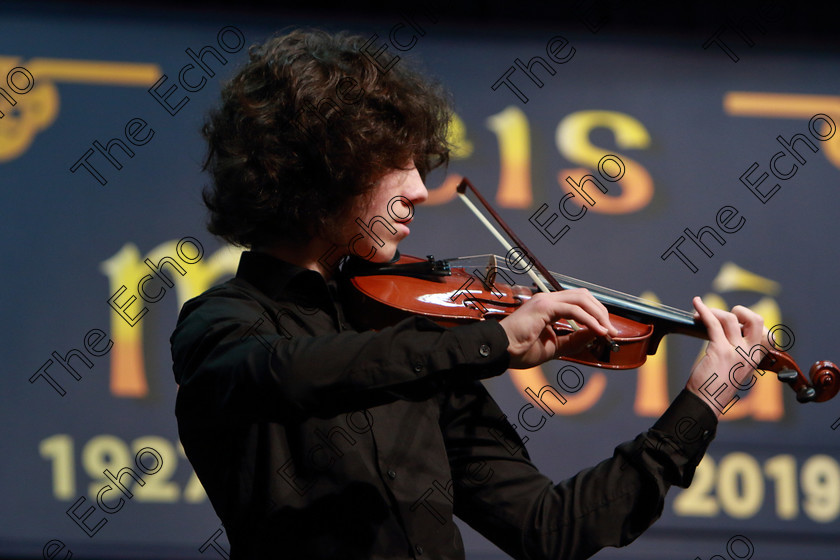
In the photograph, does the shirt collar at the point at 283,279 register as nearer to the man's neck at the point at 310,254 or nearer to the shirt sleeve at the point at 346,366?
the man's neck at the point at 310,254

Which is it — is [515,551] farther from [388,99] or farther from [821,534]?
[821,534]

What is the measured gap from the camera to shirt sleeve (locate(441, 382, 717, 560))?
1059 millimetres

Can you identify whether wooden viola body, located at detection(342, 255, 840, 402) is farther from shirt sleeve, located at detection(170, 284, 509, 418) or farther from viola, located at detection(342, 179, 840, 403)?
shirt sleeve, located at detection(170, 284, 509, 418)

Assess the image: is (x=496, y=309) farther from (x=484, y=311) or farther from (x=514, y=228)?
(x=514, y=228)

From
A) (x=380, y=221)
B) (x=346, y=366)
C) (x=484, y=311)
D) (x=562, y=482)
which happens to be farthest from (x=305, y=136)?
(x=562, y=482)

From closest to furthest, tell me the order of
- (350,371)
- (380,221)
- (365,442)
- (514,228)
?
(350,371)
(365,442)
(380,221)
(514,228)

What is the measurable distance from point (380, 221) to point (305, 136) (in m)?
0.16

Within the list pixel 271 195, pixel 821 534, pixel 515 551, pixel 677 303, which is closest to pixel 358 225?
pixel 271 195

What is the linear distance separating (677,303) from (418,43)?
95 cm

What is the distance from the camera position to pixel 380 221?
1.13 metres

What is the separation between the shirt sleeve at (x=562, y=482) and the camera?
1.06m

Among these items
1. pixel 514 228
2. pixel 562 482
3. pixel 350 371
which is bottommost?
pixel 514 228

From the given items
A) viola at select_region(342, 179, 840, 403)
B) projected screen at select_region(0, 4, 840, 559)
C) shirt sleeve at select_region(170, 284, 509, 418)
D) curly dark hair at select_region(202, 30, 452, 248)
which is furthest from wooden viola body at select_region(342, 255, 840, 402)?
projected screen at select_region(0, 4, 840, 559)

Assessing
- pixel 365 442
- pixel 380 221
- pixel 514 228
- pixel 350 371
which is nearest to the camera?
pixel 350 371
